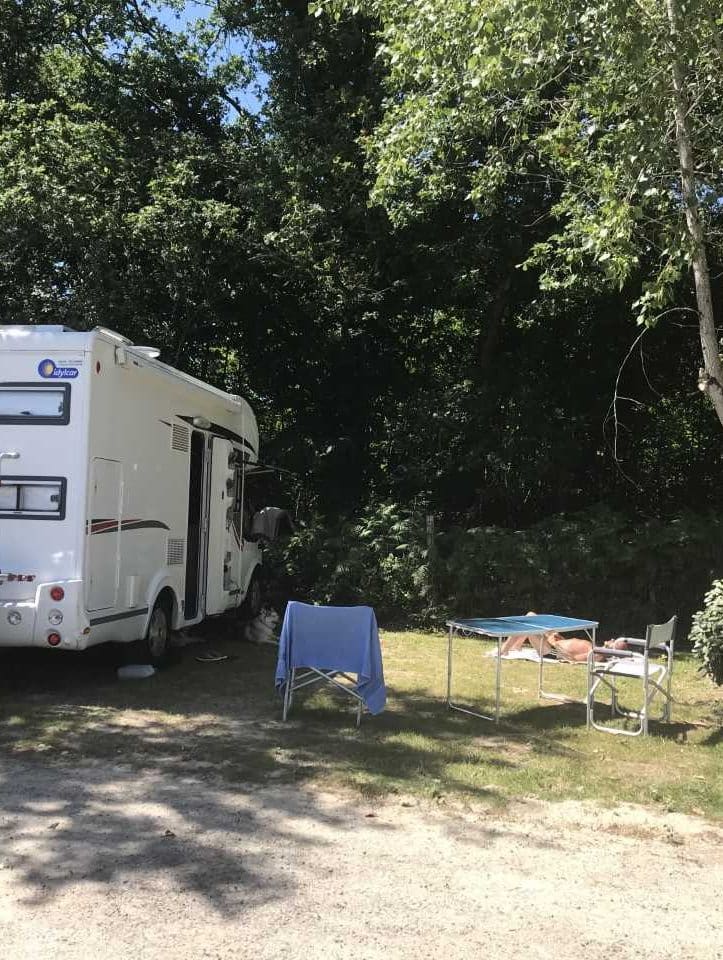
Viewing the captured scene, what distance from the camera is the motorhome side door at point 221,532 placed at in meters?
9.95

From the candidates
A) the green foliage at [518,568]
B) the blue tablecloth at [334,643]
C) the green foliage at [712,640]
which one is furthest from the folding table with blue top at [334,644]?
the green foliage at [518,568]

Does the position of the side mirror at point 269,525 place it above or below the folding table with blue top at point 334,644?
above

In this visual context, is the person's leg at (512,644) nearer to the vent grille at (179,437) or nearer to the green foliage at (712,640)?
the green foliage at (712,640)

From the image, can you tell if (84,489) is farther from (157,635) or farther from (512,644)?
(512,644)

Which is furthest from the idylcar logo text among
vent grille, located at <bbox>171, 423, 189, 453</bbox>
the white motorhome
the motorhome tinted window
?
vent grille, located at <bbox>171, 423, 189, 453</bbox>

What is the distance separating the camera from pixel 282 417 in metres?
15.9

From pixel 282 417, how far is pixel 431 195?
5732 mm

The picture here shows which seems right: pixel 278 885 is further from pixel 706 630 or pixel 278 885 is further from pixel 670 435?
pixel 670 435

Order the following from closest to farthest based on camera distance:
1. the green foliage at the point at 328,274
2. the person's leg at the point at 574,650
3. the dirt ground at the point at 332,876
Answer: the dirt ground at the point at 332,876, the person's leg at the point at 574,650, the green foliage at the point at 328,274

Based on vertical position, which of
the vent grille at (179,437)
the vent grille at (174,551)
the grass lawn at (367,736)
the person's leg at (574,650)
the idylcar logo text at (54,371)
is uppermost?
the idylcar logo text at (54,371)

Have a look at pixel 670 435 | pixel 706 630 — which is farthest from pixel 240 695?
pixel 670 435

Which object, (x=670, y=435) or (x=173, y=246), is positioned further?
(x=670, y=435)

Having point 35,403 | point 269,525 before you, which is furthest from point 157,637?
point 269,525

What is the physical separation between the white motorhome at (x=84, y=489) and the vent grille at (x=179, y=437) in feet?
0.10
